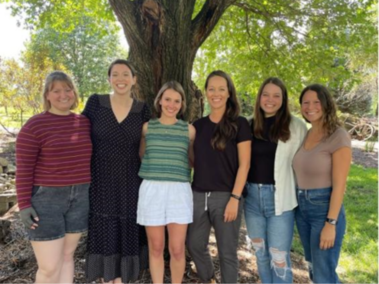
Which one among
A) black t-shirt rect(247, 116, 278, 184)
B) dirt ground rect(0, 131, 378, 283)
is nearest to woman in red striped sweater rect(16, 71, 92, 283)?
dirt ground rect(0, 131, 378, 283)

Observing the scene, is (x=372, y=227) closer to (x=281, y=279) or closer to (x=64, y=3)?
(x=281, y=279)

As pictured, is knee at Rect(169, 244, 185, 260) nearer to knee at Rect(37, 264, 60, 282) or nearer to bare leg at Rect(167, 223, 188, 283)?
bare leg at Rect(167, 223, 188, 283)

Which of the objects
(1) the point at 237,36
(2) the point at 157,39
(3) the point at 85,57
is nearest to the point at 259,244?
(2) the point at 157,39

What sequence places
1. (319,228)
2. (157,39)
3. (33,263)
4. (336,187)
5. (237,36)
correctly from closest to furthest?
(336,187) → (319,228) → (157,39) → (33,263) → (237,36)

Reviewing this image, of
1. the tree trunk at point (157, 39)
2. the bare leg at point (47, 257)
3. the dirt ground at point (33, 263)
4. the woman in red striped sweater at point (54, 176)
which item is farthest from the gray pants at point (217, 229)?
the tree trunk at point (157, 39)

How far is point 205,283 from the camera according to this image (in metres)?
3.20

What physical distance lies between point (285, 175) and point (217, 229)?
30.2 inches

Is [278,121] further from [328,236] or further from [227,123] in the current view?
[328,236]

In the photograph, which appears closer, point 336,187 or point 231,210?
point 336,187

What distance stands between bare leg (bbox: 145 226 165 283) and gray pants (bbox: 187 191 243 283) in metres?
0.26

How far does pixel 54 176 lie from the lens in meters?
2.69

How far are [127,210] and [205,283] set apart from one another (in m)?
1.06

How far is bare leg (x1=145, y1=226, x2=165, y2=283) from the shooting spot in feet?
9.63

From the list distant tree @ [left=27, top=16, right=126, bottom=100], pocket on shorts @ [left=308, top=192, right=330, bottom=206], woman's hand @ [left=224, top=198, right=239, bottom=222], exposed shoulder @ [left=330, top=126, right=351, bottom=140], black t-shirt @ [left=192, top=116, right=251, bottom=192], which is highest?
distant tree @ [left=27, top=16, right=126, bottom=100]
